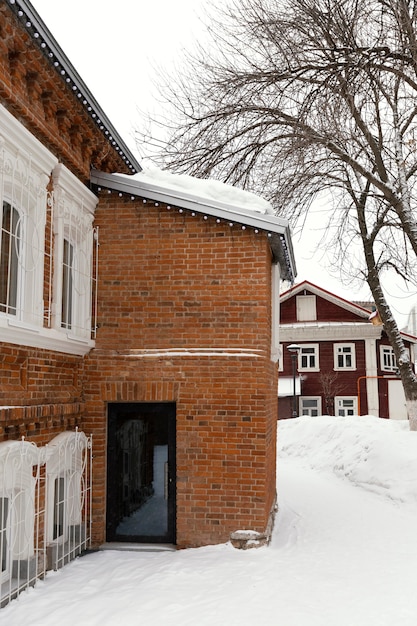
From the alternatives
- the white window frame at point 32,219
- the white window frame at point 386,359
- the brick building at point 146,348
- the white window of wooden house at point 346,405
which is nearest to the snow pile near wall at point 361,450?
the brick building at point 146,348

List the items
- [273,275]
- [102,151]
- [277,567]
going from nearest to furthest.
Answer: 1. [277,567]
2. [102,151]
3. [273,275]

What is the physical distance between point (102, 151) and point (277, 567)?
581 centimetres

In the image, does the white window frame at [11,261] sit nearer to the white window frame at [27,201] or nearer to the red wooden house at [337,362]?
the white window frame at [27,201]

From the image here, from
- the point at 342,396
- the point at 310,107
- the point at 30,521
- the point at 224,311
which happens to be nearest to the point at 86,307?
the point at 224,311

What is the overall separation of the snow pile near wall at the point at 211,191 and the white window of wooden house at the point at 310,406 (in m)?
23.8

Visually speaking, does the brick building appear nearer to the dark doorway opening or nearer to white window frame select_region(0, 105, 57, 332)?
the dark doorway opening

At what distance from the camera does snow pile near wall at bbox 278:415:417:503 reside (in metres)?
12.2

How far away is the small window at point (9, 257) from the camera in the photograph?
609 centimetres

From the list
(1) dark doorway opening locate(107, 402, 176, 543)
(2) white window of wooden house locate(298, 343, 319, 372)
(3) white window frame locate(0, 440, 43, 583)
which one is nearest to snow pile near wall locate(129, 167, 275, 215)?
(1) dark doorway opening locate(107, 402, 176, 543)

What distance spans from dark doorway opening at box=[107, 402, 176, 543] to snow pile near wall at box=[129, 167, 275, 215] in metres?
2.94

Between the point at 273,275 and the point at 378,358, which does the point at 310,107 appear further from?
the point at 378,358

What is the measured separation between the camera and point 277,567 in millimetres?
7039

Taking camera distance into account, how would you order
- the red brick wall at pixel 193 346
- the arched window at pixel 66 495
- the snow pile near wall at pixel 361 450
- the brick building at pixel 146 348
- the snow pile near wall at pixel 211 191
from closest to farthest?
the arched window at pixel 66 495, the brick building at pixel 146 348, the red brick wall at pixel 193 346, the snow pile near wall at pixel 211 191, the snow pile near wall at pixel 361 450

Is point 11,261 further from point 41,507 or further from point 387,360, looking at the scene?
point 387,360
